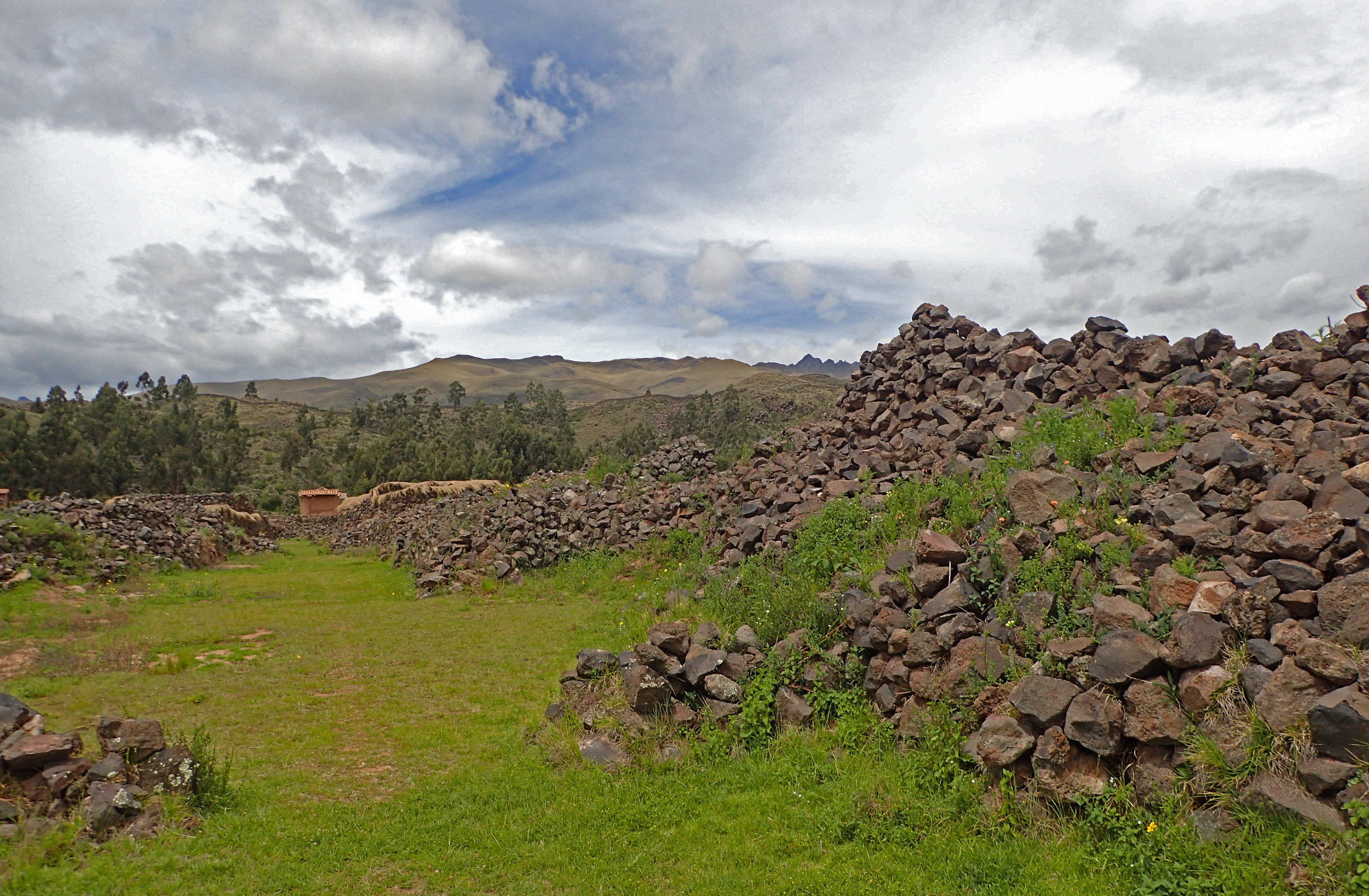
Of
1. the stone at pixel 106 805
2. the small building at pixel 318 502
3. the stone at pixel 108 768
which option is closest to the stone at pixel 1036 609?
the stone at pixel 106 805

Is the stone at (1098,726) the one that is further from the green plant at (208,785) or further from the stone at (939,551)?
the green plant at (208,785)

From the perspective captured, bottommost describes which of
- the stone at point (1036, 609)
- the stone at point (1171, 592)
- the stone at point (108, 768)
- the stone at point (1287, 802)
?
the stone at point (108, 768)

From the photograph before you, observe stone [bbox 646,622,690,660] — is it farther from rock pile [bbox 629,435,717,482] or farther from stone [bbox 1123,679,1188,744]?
rock pile [bbox 629,435,717,482]

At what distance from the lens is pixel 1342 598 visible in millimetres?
5176

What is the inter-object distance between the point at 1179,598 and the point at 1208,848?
78.5 inches

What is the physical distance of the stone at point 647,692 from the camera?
25.0 ft

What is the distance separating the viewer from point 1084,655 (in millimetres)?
5953

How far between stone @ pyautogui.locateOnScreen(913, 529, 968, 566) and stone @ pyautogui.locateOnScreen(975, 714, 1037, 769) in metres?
2.18

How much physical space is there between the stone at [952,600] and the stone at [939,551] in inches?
13.1

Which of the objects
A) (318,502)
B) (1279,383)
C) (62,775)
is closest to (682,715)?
(62,775)

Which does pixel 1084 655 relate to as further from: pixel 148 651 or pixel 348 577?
pixel 348 577

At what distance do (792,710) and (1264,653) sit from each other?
3.99 metres

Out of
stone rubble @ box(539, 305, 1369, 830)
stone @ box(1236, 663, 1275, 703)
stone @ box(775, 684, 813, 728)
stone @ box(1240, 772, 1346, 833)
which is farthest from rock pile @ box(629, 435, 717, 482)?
stone @ box(1240, 772, 1346, 833)

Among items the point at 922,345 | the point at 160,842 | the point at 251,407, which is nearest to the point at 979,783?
the point at 160,842
